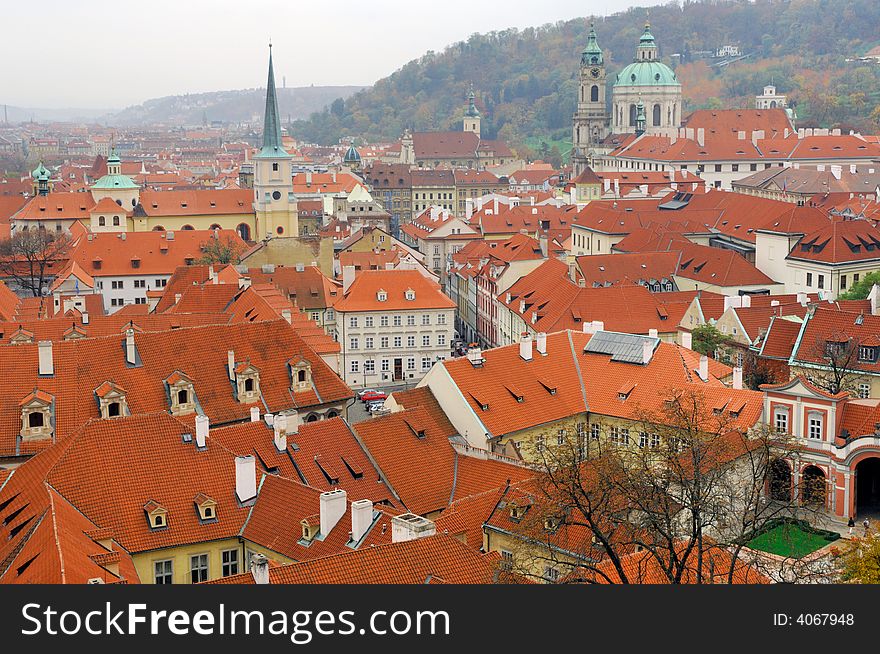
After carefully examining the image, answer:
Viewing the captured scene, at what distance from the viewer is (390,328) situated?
67.0 meters

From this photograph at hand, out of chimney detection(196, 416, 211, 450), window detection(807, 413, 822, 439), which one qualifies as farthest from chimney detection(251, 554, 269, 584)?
window detection(807, 413, 822, 439)

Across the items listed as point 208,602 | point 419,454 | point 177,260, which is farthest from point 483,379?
point 177,260

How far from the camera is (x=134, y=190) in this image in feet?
376

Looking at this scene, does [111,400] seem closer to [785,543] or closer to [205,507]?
[205,507]

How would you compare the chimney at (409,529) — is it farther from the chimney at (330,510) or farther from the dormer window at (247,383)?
the dormer window at (247,383)

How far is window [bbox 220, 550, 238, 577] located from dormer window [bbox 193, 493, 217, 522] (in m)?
0.95

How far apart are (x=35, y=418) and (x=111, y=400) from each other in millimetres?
2472

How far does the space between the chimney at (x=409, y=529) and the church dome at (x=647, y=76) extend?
493 feet

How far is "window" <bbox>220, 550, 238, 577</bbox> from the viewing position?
33.5 metres

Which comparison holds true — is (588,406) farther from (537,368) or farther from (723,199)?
(723,199)

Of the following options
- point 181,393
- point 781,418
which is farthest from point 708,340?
point 181,393

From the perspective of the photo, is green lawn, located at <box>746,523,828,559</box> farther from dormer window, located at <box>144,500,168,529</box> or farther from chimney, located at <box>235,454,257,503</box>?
dormer window, located at <box>144,500,168,529</box>

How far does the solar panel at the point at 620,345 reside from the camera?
46844 millimetres

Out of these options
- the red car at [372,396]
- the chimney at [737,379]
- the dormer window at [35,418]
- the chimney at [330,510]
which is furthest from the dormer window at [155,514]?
the red car at [372,396]
